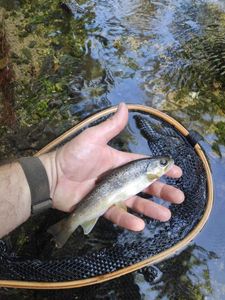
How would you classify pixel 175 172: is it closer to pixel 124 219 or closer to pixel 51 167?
pixel 124 219

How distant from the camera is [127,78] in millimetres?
6141

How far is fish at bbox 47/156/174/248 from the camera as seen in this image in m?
3.59

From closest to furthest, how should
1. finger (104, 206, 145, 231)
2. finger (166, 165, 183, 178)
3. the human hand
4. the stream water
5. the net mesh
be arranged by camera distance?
1. the net mesh
2. finger (104, 206, 145, 231)
3. the human hand
4. finger (166, 165, 183, 178)
5. the stream water

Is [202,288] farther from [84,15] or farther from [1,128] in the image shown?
[84,15]

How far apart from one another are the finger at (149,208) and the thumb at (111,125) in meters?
0.64

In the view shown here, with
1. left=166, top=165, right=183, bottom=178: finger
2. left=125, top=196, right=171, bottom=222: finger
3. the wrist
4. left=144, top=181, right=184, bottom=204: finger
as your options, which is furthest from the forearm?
left=166, top=165, right=183, bottom=178: finger

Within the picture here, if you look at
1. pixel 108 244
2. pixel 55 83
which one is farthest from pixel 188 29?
pixel 108 244

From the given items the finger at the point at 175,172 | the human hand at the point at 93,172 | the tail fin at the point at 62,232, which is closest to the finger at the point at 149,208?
the human hand at the point at 93,172

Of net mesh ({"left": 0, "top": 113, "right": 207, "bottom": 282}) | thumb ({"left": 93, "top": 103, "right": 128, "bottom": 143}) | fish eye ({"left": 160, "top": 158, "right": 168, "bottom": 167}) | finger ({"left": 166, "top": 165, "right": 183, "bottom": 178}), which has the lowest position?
net mesh ({"left": 0, "top": 113, "right": 207, "bottom": 282})

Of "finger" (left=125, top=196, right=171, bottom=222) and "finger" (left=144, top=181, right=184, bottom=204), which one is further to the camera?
"finger" (left=144, top=181, right=184, bottom=204)

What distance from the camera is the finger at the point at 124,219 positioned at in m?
3.55

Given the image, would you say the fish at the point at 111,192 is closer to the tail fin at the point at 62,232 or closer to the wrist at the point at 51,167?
the tail fin at the point at 62,232

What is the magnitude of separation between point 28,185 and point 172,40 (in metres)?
4.19

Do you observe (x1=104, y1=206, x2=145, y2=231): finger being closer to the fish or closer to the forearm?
the fish
